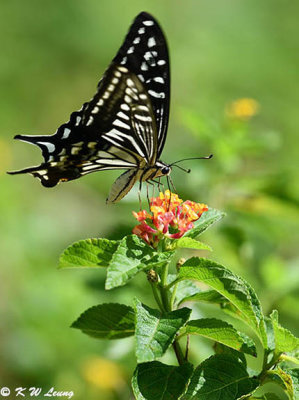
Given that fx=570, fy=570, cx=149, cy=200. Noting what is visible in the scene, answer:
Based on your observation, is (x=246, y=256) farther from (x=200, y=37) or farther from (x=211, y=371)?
(x=200, y=37)

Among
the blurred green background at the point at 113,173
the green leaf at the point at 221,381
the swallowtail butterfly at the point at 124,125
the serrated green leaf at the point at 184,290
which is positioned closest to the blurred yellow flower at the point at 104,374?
the blurred green background at the point at 113,173

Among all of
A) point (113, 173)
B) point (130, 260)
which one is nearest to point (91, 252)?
point (130, 260)

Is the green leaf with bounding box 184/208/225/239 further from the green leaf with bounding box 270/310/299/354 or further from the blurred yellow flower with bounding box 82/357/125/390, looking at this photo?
the blurred yellow flower with bounding box 82/357/125/390

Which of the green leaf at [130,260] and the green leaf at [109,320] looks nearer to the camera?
the green leaf at [130,260]

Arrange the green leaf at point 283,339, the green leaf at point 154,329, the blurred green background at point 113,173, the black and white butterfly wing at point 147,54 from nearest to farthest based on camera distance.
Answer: the green leaf at point 154,329 < the green leaf at point 283,339 < the black and white butterfly wing at point 147,54 < the blurred green background at point 113,173

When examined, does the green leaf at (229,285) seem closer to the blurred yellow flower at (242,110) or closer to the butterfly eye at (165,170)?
the butterfly eye at (165,170)
